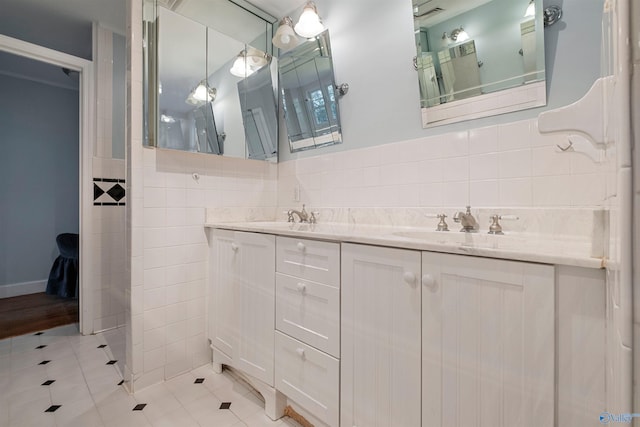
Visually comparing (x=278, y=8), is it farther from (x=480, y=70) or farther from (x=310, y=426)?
(x=310, y=426)

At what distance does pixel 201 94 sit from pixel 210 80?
13 centimetres

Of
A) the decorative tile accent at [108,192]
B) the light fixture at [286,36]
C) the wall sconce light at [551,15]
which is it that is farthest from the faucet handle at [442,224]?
the decorative tile accent at [108,192]

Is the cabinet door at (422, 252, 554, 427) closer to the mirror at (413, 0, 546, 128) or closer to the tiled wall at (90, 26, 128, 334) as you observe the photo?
the mirror at (413, 0, 546, 128)

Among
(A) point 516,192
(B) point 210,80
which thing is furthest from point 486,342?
(B) point 210,80

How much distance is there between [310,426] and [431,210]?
1.17 meters

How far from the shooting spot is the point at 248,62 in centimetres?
212

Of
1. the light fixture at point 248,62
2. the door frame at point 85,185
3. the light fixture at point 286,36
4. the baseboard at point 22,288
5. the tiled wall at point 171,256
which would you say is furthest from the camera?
the baseboard at point 22,288

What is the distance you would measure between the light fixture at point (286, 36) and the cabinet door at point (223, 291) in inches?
52.8

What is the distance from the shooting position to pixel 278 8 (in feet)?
7.16

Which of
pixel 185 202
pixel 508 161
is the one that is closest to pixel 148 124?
pixel 185 202

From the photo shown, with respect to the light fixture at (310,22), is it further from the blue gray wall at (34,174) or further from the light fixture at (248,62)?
the blue gray wall at (34,174)

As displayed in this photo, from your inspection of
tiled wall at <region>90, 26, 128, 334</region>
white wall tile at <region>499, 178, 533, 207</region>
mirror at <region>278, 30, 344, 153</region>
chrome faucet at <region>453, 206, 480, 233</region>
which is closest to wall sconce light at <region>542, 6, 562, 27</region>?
white wall tile at <region>499, 178, 533, 207</region>

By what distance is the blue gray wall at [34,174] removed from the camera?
3258 millimetres

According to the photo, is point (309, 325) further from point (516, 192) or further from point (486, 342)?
point (516, 192)
